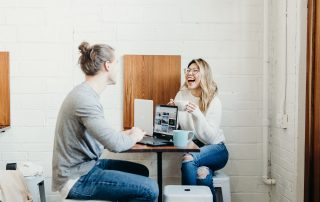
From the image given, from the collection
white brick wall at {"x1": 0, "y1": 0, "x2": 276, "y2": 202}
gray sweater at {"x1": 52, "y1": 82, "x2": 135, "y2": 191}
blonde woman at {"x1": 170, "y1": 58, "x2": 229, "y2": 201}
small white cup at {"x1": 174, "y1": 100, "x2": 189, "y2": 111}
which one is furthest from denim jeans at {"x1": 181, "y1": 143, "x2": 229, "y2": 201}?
gray sweater at {"x1": 52, "y1": 82, "x2": 135, "y2": 191}

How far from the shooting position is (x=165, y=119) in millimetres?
2719

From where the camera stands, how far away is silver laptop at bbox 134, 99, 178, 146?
2656 mm

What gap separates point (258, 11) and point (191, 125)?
1157mm

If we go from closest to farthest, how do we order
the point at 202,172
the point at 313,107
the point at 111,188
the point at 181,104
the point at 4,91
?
the point at 111,188
the point at 313,107
the point at 202,172
the point at 181,104
the point at 4,91

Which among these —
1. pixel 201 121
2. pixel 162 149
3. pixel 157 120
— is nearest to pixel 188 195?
pixel 162 149

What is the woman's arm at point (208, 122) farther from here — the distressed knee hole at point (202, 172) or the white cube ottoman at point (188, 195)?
the white cube ottoman at point (188, 195)

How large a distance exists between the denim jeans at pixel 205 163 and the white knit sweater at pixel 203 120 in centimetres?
8

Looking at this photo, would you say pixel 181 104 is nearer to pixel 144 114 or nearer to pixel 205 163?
pixel 144 114

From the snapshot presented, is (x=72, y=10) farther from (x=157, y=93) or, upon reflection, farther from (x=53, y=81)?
(x=157, y=93)

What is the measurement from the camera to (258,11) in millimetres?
3150

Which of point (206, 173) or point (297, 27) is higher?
point (297, 27)

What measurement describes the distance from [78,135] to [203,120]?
3.32ft

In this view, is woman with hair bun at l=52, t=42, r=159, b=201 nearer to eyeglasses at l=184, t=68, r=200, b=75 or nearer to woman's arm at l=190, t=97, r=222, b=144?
woman's arm at l=190, t=97, r=222, b=144

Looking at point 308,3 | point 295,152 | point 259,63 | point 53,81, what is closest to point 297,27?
point 308,3
